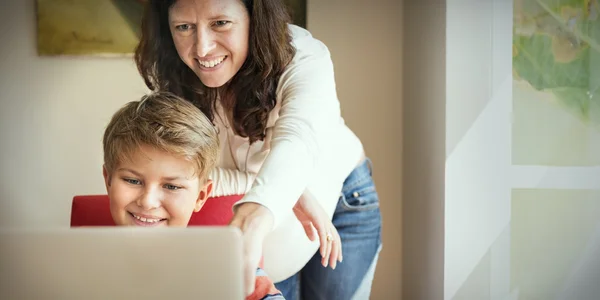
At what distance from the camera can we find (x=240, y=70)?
153 cm

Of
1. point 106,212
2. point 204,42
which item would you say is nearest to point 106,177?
point 106,212

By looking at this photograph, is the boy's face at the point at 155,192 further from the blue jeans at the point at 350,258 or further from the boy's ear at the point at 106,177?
the blue jeans at the point at 350,258

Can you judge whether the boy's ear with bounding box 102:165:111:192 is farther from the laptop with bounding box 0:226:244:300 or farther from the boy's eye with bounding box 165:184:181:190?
the laptop with bounding box 0:226:244:300

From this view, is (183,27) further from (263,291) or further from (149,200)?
(263,291)

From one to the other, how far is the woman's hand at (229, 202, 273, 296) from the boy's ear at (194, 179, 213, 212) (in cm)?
16

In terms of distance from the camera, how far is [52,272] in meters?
0.96

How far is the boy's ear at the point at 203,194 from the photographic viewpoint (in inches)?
57.5

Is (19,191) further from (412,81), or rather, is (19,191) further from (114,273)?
(412,81)

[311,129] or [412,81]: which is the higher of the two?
[412,81]

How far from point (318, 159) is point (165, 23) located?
51cm

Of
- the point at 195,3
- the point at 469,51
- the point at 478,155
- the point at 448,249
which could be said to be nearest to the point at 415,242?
the point at 448,249

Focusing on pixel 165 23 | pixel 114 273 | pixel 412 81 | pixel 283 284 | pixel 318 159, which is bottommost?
pixel 283 284

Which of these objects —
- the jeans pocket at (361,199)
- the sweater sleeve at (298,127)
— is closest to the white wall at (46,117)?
the sweater sleeve at (298,127)

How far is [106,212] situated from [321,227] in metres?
0.52
